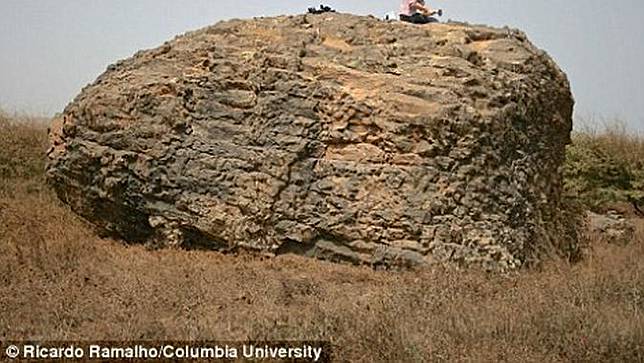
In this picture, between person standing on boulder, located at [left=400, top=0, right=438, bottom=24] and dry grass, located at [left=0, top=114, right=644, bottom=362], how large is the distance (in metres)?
3.77

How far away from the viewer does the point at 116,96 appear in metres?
8.51

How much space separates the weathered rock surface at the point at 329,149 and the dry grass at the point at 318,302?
38cm

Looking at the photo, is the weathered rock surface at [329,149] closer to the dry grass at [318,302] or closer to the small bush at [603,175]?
the dry grass at [318,302]

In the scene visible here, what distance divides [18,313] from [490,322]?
3.62m

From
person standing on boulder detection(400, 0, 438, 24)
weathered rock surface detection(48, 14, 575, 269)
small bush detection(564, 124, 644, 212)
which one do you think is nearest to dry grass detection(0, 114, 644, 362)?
weathered rock surface detection(48, 14, 575, 269)

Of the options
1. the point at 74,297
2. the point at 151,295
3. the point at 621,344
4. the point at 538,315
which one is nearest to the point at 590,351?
the point at 621,344

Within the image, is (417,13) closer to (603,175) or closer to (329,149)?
(329,149)

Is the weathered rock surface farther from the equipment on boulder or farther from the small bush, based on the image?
the small bush

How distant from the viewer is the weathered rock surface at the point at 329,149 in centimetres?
759

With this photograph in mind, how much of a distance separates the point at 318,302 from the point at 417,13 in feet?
16.3

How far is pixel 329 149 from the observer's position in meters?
7.98

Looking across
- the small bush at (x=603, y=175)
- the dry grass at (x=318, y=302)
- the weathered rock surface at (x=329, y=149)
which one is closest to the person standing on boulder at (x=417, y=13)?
the weathered rock surface at (x=329, y=149)

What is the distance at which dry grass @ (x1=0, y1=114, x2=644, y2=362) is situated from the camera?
193 inches

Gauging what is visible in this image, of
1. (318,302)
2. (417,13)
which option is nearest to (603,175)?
(417,13)
